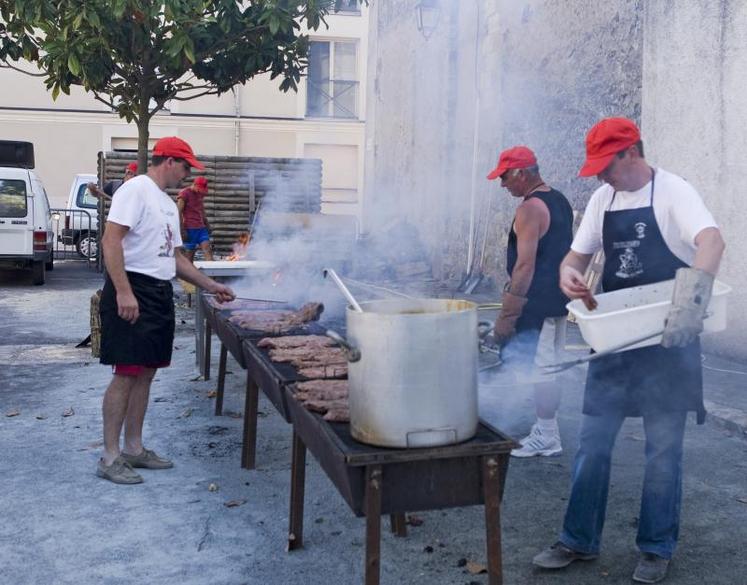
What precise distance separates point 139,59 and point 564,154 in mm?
5048

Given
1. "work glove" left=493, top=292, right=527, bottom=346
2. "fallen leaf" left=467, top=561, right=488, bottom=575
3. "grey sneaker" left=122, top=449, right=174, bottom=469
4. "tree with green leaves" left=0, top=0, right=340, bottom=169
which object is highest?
"tree with green leaves" left=0, top=0, right=340, bottom=169

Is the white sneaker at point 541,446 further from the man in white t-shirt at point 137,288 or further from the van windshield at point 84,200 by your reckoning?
the van windshield at point 84,200

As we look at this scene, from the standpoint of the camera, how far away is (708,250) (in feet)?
10.4

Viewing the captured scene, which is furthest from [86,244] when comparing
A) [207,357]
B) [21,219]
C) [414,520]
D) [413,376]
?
[413,376]

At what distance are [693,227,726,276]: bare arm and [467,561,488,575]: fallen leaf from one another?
1.56 m

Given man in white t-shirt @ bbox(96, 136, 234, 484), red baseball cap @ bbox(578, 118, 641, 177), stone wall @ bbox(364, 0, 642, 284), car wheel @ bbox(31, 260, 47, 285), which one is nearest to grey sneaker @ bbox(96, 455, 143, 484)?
man in white t-shirt @ bbox(96, 136, 234, 484)

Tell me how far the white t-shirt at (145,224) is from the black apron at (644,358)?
8.04 ft

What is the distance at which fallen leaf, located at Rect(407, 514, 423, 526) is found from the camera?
4.18 metres

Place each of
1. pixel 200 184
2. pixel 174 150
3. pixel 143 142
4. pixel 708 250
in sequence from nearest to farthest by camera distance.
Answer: pixel 708 250, pixel 174 150, pixel 143 142, pixel 200 184

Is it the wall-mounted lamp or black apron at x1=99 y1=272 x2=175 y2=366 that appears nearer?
black apron at x1=99 y1=272 x2=175 y2=366

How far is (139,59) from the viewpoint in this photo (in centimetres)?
938

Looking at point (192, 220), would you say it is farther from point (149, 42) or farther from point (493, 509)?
point (493, 509)

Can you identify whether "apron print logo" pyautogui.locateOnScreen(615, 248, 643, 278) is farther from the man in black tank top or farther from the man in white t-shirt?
the man in white t-shirt

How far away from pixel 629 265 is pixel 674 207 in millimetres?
314
